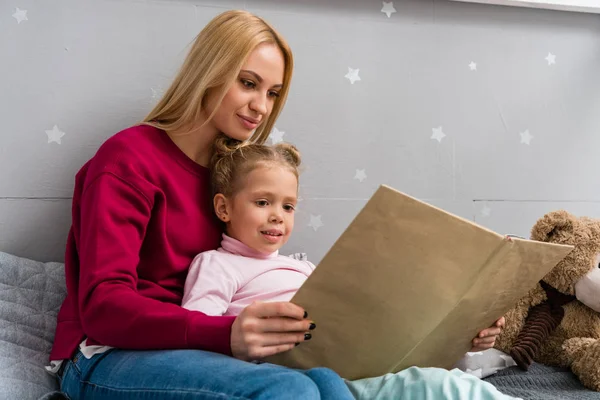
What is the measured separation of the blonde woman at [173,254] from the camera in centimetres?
83

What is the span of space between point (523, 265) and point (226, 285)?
0.50 metres

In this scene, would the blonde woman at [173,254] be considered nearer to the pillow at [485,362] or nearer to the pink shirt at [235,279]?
the pink shirt at [235,279]

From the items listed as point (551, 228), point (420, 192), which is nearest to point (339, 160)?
point (420, 192)

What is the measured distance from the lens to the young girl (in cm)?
111

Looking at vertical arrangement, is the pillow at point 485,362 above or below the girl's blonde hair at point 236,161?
below

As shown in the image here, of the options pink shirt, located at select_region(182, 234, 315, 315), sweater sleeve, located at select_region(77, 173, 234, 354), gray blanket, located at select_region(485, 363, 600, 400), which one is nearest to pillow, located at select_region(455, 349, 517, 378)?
gray blanket, located at select_region(485, 363, 600, 400)

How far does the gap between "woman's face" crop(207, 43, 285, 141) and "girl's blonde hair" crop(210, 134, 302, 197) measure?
0.08 feet

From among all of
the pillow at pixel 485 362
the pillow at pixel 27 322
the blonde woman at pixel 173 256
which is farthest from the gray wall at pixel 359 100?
the pillow at pixel 485 362

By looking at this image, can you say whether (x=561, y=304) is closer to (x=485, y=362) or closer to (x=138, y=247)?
(x=485, y=362)

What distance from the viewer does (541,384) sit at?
48.9 inches

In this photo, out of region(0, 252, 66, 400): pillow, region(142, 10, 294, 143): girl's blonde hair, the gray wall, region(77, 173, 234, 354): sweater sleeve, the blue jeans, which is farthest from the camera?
the gray wall

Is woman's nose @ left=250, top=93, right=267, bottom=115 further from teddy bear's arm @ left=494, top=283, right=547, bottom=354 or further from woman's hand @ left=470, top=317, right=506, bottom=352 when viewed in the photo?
teddy bear's arm @ left=494, top=283, right=547, bottom=354

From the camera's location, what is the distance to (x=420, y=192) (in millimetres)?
1678

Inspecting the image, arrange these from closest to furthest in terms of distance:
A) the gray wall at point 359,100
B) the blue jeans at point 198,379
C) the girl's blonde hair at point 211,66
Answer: the blue jeans at point 198,379
the girl's blonde hair at point 211,66
the gray wall at point 359,100
